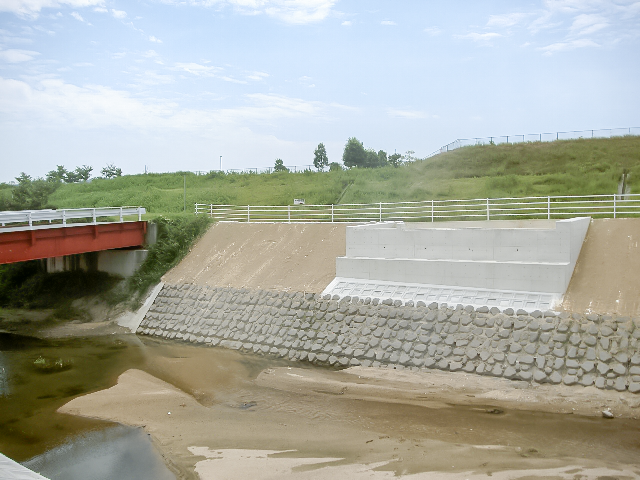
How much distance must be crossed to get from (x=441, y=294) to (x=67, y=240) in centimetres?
1618

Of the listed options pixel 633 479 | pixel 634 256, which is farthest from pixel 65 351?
pixel 634 256

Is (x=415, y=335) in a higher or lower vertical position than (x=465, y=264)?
lower

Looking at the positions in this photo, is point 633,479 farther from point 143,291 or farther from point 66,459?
point 143,291

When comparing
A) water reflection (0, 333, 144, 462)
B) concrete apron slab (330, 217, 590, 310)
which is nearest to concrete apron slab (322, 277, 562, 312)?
concrete apron slab (330, 217, 590, 310)

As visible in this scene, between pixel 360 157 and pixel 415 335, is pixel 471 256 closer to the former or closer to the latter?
pixel 415 335

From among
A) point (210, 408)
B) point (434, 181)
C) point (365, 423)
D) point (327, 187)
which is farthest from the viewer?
point (327, 187)

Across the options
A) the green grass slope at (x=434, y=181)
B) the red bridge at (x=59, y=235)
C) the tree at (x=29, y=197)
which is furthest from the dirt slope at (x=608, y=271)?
the tree at (x=29, y=197)

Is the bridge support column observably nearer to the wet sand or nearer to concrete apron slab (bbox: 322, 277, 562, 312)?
the wet sand

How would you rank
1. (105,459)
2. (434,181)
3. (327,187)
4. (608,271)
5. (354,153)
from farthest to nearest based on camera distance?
(354,153) < (327,187) < (434,181) < (608,271) < (105,459)

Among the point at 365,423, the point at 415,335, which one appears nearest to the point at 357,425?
the point at 365,423

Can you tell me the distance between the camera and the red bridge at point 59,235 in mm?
19828

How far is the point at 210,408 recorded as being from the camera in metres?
13.8

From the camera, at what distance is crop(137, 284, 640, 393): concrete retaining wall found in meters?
13.7

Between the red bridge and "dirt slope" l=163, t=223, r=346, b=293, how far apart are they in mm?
3184
